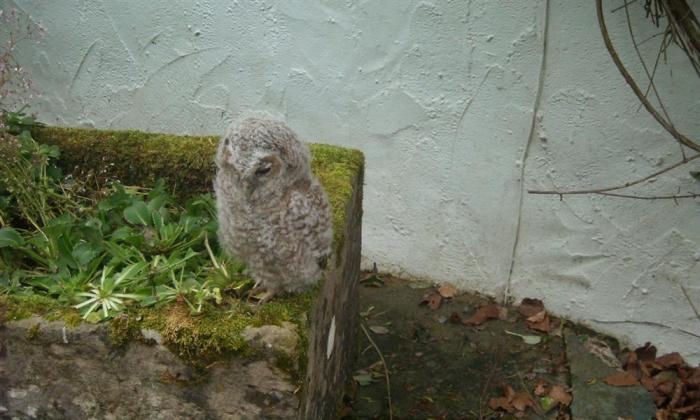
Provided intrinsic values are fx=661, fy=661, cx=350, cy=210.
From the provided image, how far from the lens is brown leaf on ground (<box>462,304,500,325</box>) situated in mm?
3826

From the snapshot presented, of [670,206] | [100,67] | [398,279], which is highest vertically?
[100,67]

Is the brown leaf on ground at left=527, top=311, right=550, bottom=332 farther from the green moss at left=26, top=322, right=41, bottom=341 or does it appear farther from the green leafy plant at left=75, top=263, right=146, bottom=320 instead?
the green moss at left=26, top=322, right=41, bottom=341

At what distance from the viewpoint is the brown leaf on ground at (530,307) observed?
383 centimetres

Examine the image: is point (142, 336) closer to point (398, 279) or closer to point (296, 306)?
point (296, 306)

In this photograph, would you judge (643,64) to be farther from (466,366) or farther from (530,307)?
(466,366)

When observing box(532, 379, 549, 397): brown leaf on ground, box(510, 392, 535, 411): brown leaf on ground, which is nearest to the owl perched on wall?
box(510, 392, 535, 411): brown leaf on ground

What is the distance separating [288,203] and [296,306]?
34 centimetres

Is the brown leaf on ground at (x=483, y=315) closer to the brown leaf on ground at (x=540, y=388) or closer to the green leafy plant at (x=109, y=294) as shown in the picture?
the brown leaf on ground at (x=540, y=388)

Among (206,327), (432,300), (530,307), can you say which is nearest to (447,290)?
(432,300)

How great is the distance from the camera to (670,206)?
3.32 meters

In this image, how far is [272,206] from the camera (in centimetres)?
208

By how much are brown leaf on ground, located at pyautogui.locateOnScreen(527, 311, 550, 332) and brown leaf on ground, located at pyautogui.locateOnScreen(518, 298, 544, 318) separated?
3cm

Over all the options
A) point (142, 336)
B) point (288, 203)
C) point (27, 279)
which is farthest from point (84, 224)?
point (288, 203)

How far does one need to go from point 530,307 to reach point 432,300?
0.57 meters
